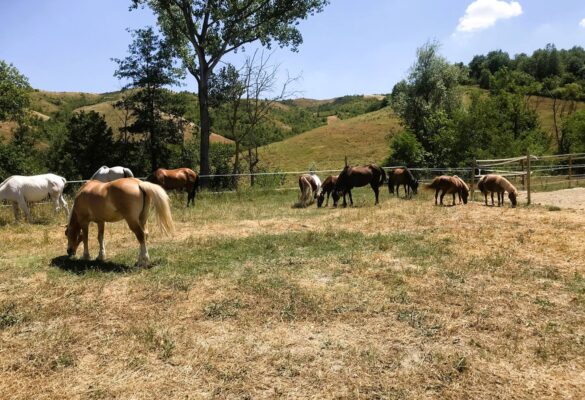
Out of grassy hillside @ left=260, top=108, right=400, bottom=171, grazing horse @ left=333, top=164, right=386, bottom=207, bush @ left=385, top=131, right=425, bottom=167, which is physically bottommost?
grazing horse @ left=333, top=164, right=386, bottom=207

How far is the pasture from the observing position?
341 centimetres

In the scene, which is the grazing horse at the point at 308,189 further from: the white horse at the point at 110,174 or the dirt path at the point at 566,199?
the dirt path at the point at 566,199

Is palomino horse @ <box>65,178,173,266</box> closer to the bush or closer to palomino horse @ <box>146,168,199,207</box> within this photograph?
palomino horse @ <box>146,168,199,207</box>

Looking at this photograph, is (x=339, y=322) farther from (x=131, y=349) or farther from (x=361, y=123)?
(x=361, y=123)

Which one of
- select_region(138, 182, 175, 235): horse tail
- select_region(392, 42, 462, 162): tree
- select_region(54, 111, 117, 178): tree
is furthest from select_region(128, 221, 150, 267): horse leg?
select_region(392, 42, 462, 162): tree

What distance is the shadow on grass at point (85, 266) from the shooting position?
6.70 metres

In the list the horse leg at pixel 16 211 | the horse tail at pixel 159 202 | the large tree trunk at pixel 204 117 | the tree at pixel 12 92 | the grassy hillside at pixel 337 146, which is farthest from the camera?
the grassy hillside at pixel 337 146

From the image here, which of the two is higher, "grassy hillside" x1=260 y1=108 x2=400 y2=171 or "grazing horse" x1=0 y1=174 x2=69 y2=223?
"grassy hillside" x1=260 y1=108 x2=400 y2=171

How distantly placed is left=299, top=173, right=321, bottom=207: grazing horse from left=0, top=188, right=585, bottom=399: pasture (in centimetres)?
633

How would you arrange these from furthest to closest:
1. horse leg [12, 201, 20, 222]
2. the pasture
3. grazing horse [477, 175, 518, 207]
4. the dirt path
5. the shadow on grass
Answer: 1. grazing horse [477, 175, 518, 207]
2. the dirt path
3. horse leg [12, 201, 20, 222]
4. the shadow on grass
5. the pasture

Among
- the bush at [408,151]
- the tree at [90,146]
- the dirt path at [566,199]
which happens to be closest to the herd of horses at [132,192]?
the dirt path at [566,199]

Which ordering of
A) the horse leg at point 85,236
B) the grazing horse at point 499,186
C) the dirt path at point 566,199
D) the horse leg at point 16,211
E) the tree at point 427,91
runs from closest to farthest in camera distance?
the horse leg at point 85,236 < the horse leg at point 16,211 < the dirt path at point 566,199 < the grazing horse at point 499,186 < the tree at point 427,91

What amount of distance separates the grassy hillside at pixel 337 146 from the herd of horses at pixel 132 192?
34523mm

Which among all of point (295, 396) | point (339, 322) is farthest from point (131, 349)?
point (339, 322)
